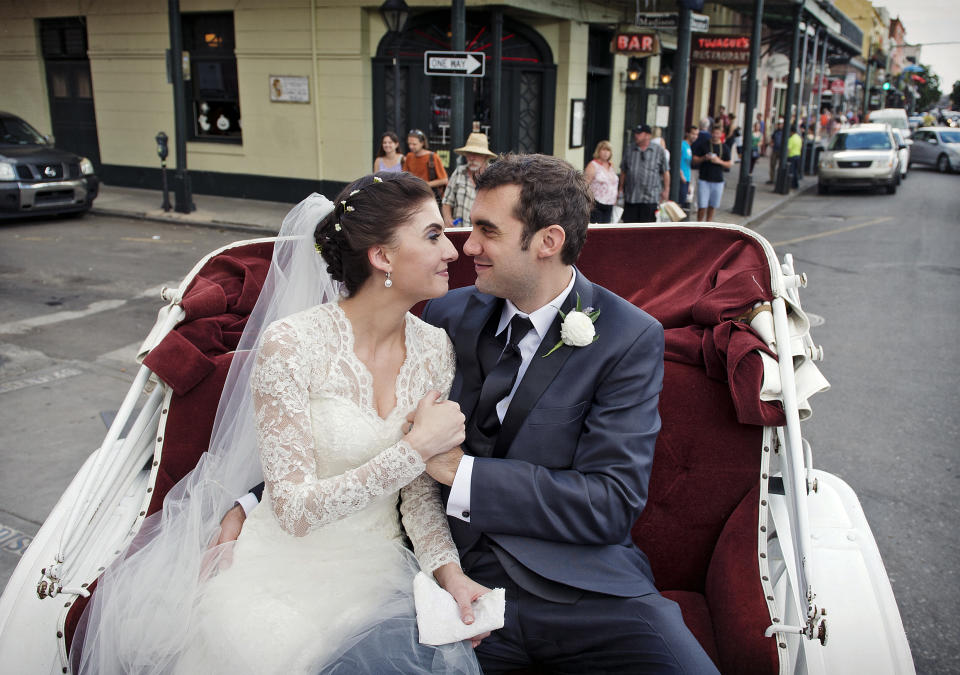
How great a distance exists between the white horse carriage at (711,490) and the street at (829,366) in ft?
3.82

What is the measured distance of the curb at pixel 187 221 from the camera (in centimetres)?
1390

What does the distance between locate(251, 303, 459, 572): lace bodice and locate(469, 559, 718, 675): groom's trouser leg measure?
0.30 metres

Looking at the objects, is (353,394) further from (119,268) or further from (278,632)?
(119,268)

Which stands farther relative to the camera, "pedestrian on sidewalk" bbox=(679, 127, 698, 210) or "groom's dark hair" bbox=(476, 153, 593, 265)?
"pedestrian on sidewalk" bbox=(679, 127, 698, 210)

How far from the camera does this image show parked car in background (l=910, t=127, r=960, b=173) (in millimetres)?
30422

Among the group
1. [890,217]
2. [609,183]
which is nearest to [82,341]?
[609,183]

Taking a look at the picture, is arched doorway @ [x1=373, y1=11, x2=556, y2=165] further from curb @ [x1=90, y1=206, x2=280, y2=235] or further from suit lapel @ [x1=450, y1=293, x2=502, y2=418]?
suit lapel @ [x1=450, y1=293, x2=502, y2=418]

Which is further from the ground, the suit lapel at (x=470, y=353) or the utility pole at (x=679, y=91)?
the utility pole at (x=679, y=91)

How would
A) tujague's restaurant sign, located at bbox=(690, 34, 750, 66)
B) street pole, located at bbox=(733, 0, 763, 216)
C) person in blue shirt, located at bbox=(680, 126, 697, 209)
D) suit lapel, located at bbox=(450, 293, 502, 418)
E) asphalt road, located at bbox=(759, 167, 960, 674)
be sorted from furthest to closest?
tujague's restaurant sign, located at bbox=(690, 34, 750, 66), street pole, located at bbox=(733, 0, 763, 216), person in blue shirt, located at bbox=(680, 126, 697, 209), asphalt road, located at bbox=(759, 167, 960, 674), suit lapel, located at bbox=(450, 293, 502, 418)

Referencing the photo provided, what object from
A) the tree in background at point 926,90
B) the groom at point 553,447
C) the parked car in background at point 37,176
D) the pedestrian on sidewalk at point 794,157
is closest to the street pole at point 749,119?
the pedestrian on sidewalk at point 794,157

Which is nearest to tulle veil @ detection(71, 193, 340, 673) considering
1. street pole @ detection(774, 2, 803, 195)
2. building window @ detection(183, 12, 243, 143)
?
building window @ detection(183, 12, 243, 143)

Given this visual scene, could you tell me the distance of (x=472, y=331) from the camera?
9.07ft

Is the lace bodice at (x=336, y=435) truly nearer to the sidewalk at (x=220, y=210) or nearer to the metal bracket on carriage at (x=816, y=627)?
the metal bracket on carriage at (x=816, y=627)

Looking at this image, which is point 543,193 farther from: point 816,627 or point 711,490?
point 816,627
